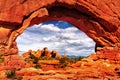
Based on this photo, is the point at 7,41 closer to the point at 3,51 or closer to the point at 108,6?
the point at 3,51

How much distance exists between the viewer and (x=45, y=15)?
2486cm

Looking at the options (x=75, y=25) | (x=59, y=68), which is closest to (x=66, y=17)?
(x=75, y=25)

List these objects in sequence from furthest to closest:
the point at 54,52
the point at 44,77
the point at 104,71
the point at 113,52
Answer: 1. the point at 54,52
2. the point at 113,52
3. the point at 104,71
4. the point at 44,77

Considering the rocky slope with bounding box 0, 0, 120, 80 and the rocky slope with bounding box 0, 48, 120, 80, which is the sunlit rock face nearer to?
the rocky slope with bounding box 0, 0, 120, 80

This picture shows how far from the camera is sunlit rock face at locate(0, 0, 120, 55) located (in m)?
23.1

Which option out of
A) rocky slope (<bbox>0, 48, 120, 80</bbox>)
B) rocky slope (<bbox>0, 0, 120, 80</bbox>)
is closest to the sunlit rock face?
rocky slope (<bbox>0, 0, 120, 80</bbox>)

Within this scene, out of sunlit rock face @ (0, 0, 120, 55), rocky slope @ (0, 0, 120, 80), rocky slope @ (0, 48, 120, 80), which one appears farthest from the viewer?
sunlit rock face @ (0, 0, 120, 55)

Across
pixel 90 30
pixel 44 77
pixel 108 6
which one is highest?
pixel 108 6

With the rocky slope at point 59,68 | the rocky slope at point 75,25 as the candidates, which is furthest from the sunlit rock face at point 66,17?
the rocky slope at point 59,68

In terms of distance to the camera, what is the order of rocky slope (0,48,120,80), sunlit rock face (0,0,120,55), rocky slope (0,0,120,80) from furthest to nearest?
sunlit rock face (0,0,120,55)
rocky slope (0,0,120,80)
rocky slope (0,48,120,80)

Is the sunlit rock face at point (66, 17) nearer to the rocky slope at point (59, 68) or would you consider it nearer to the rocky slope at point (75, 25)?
the rocky slope at point (75, 25)

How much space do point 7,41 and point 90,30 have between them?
7736mm

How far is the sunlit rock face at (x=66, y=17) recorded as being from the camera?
23141 mm

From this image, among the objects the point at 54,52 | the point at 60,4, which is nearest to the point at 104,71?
the point at 60,4
